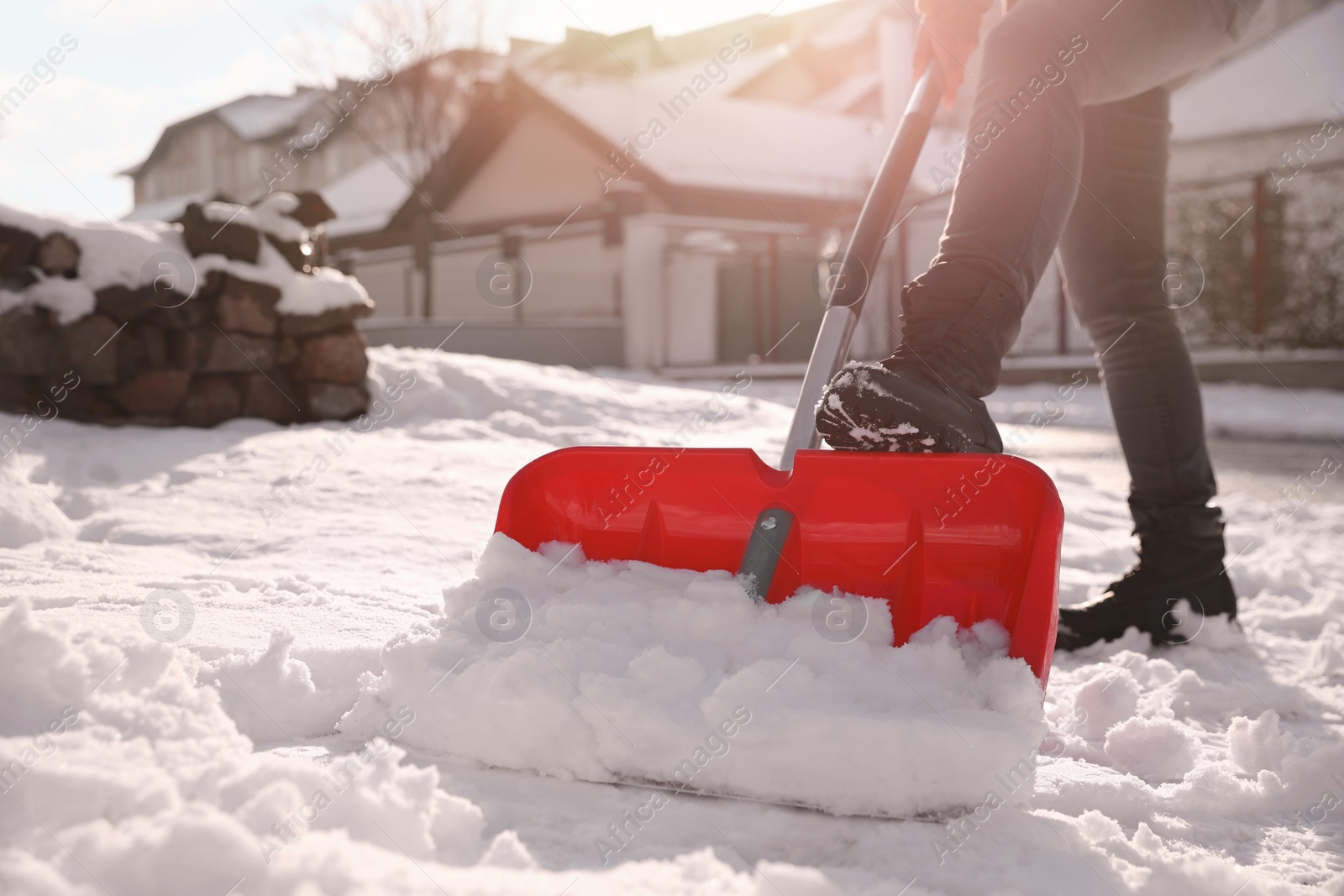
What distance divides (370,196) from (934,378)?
66.9ft

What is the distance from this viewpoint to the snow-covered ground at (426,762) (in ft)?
2.59

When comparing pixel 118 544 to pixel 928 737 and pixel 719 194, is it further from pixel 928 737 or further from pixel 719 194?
pixel 719 194

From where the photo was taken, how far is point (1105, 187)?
6.07 ft

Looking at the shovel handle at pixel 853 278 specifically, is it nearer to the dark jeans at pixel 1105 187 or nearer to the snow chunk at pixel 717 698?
the dark jeans at pixel 1105 187

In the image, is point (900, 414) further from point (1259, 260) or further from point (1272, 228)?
point (1272, 228)

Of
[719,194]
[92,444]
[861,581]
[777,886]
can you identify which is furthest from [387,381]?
[719,194]

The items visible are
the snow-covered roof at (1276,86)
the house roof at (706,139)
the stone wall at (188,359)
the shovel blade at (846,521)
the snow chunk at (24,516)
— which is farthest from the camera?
the house roof at (706,139)

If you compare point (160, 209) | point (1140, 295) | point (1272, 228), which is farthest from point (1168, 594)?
point (160, 209)

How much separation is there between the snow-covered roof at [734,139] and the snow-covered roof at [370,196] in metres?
3.97

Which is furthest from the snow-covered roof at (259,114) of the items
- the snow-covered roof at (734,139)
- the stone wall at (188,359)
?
the stone wall at (188,359)

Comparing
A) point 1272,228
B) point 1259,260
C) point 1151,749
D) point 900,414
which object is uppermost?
point 1272,228

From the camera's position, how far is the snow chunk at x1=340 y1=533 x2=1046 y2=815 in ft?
3.18

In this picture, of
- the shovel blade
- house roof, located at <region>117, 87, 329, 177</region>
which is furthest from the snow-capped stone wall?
house roof, located at <region>117, 87, 329, 177</region>

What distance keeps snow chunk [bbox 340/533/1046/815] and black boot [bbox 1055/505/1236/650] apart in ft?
2.83
